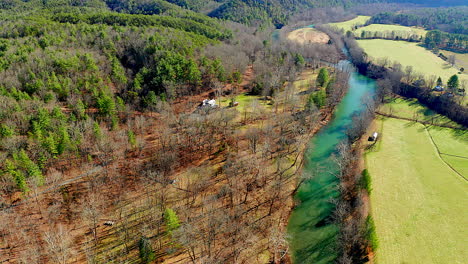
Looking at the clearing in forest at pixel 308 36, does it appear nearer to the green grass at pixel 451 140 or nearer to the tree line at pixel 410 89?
the tree line at pixel 410 89

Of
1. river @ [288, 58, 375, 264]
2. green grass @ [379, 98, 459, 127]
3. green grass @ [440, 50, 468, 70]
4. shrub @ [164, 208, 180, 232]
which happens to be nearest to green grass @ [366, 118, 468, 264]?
river @ [288, 58, 375, 264]

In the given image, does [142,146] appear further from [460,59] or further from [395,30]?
[395,30]

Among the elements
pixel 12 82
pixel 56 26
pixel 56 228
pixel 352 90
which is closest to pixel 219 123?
pixel 56 228

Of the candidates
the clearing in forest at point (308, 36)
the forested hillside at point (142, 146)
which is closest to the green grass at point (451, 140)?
the forested hillside at point (142, 146)

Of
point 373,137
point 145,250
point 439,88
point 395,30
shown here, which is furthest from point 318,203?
point 395,30

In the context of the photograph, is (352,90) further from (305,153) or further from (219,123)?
(219,123)

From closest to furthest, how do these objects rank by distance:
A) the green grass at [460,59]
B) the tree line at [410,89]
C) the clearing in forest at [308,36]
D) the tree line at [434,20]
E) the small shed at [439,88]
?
the tree line at [410,89] → the small shed at [439,88] → the green grass at [460,59] → the clearing in forest at [308,36] → the tree line at [434,20]
